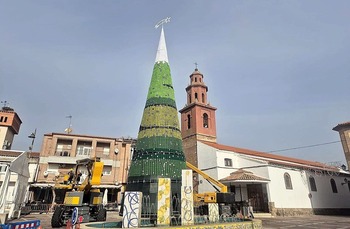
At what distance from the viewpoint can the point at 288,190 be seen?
2394 cm

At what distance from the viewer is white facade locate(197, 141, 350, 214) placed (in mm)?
22969

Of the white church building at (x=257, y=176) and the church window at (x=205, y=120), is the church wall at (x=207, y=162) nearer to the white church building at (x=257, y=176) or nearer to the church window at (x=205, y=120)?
the white church building at (x=257, y=176)

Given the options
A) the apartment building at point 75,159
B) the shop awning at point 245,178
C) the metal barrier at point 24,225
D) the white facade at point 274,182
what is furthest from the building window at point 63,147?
the metal barrier at point 24,225

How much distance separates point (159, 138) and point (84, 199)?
616 centimetres

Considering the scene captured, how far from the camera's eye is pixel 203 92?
3272cm

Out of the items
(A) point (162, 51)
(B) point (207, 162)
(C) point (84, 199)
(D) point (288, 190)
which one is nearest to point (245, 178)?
(B) point (207, 162)

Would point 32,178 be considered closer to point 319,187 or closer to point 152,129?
point 152,129

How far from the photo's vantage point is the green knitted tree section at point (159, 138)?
10.5m

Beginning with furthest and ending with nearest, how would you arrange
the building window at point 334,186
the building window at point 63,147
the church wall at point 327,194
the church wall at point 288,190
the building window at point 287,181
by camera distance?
the building window at point 63,147, the building window at point 334,186, the church wall at point 327,194, the building window at point 287,181, the church wall at point 288,190

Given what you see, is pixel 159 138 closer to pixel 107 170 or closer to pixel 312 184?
pixel 107 170

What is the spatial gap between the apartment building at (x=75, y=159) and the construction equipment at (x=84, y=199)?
51.5 feet

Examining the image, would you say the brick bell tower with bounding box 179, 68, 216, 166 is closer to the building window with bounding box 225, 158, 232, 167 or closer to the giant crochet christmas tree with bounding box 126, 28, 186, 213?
the building window with bounding box 225, 158, 232, 167

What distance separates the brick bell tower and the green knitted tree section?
1721 cm

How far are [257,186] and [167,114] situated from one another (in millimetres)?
16964
